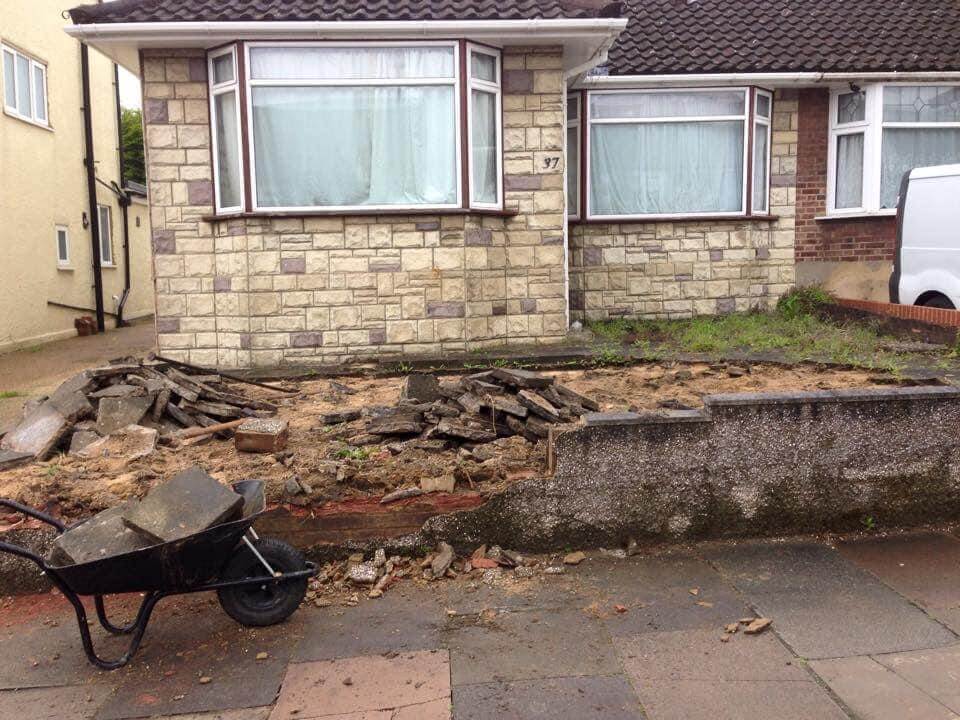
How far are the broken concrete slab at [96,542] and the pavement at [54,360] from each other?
15.7 feet

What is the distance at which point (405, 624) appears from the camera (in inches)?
171

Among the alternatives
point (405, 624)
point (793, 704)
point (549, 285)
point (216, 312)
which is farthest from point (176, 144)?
point (793, 704)

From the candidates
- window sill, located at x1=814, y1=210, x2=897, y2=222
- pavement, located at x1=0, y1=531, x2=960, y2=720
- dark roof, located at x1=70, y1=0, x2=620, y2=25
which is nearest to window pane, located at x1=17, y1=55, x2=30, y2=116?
dark roof, located at x1=70, y1=0, x2=620, y2=25

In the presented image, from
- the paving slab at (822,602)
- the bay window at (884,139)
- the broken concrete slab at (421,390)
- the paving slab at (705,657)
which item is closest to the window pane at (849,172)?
the bay window at (884,139)

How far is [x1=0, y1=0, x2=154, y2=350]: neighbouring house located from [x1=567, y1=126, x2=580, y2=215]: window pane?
9.57 m

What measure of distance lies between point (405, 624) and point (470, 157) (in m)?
6.30

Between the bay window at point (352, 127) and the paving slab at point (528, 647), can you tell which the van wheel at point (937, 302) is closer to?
the bay window at point (352, 127)

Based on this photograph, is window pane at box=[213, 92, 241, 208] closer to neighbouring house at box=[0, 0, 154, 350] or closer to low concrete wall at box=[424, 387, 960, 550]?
low concrete wall at box=[424, 387, 960, 550]

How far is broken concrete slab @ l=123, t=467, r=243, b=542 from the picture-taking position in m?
3.81

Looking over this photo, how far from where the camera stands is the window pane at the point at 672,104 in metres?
12.2

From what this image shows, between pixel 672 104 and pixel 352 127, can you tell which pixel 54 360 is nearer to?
pixel 352 127

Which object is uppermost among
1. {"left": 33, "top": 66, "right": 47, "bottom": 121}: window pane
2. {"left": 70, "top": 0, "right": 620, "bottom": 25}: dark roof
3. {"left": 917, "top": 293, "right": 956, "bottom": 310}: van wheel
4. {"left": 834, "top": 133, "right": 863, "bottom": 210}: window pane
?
{"left": 33, "top": 66, "right": 47, "bottom": 121}: window pane

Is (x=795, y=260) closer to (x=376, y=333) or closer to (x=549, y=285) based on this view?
(x=549, y=285)

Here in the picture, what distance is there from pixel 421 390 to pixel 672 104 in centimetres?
766
